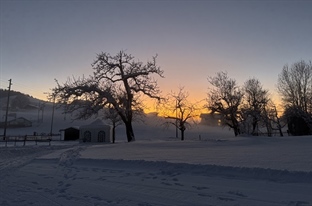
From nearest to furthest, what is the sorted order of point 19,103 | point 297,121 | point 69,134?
point 297,121, point 69,134, point 19,103

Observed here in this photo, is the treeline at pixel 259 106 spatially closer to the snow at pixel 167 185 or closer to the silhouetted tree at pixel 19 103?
the snow at pixel 167 185

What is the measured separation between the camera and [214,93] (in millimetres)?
51188

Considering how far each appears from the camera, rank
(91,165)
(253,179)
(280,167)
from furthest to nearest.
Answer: (91,165) → (280,167) → (253,179)

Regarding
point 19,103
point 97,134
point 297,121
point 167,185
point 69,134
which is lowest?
point 167,185

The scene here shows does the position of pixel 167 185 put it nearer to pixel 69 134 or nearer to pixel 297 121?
pixel 297 121

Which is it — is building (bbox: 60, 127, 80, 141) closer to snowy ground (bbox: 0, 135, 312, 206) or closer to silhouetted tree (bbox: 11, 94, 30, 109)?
snowy ground (bbox: 0, 135, 312, 206)

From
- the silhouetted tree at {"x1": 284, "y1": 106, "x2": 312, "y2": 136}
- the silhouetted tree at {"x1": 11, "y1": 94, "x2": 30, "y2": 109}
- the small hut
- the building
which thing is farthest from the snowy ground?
the silhouetted tree at {"x1": 11, "y1": 94, "x2": 30, "y2": 109}

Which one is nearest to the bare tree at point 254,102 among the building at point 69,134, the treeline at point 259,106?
the treeline at point 259,106

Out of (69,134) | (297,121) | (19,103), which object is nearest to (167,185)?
(297,121)

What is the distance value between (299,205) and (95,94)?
29836 millimetres

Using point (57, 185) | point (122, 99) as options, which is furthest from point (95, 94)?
point (57, 185)

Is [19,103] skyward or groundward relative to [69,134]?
skyward

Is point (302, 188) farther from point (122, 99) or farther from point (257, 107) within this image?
point (257, 107)

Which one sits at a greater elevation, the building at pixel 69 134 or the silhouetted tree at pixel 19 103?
the silhouetted tree at pixel 19 103
